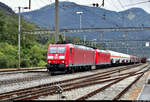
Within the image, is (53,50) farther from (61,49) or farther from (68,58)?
(68,58)

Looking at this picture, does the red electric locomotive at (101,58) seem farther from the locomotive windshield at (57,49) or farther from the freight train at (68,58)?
the locomotive windshield at (57,49)

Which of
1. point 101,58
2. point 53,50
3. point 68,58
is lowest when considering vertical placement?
point 101,58

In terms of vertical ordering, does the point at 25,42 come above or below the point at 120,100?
above

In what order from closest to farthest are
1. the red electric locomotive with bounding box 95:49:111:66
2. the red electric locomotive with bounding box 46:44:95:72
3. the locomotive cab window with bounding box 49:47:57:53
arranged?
the red electric locomotive with bounding box 46:44:95:72, the locomotive cab window with bounding box 49:47:57:53, the red electric locomotive with bounding box 95:49:111:66

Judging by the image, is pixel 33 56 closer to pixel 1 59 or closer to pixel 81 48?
pixel 1 59

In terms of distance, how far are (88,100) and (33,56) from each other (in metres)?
53.0

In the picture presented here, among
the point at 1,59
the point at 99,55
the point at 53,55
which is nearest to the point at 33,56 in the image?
the point at 1,59

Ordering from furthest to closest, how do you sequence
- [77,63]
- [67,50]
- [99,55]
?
[99,55], [77,63], [67,50]

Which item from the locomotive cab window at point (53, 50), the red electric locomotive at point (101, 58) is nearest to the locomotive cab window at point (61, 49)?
the locomotive cab window at point (53, 50)

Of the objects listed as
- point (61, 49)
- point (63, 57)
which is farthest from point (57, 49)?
point (63, 57)

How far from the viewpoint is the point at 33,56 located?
6356 cm

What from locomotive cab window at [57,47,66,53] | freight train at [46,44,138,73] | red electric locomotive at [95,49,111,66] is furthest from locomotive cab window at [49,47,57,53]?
red electric locomotive at [95,49,111,66]

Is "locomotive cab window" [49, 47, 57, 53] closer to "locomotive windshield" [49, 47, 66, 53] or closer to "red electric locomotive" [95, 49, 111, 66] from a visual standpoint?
"locomotive windshield" [49, 47, 66, 53]

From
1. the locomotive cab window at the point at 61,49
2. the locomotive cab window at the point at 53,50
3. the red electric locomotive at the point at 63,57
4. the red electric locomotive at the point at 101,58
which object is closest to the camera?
the red electric locomotive at the point at 63,57
